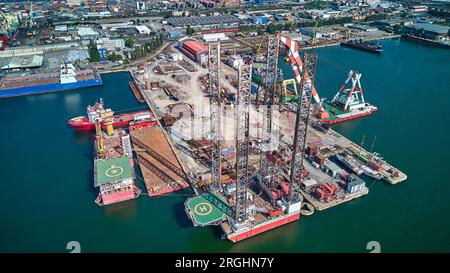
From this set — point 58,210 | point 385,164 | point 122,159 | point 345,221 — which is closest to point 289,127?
point 385,164

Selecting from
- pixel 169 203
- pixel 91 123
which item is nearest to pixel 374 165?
pixel 169 203

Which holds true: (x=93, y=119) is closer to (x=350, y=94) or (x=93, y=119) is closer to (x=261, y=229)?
(x=261, y=229)

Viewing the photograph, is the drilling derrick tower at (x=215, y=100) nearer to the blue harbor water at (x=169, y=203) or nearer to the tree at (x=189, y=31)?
the blue harbor water at (x=169, y=203)

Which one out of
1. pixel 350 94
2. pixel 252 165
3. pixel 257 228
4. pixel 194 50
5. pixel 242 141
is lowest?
pixel 257 228

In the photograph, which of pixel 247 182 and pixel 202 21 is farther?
pixel 202 21

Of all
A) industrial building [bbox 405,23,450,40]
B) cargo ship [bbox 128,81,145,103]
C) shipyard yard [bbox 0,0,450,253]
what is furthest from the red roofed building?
industrial building [bbox 405,23,450,40]

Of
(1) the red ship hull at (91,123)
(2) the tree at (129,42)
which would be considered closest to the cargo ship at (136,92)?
(1) the red ship hull at (91,123)

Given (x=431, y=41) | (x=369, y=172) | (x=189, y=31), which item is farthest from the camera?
(x=431, y=41)
